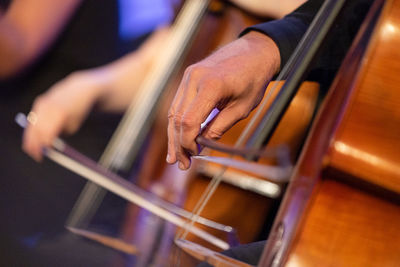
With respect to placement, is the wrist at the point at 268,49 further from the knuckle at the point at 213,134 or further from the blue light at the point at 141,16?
the blue light at the point at 141,16

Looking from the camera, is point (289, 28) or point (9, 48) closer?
point (289, 28)

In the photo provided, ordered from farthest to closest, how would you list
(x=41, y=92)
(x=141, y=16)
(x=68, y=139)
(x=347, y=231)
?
(x=141, y=16)
(x=41, y=92)
(x=68, y=139)
(x=347, y=231)

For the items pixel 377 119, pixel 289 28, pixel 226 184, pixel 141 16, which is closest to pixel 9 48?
pixel 141 16

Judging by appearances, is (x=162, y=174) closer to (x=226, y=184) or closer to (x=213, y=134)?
(x=226, y=184)

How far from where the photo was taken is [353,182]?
0.40 metres

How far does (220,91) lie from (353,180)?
0.12m

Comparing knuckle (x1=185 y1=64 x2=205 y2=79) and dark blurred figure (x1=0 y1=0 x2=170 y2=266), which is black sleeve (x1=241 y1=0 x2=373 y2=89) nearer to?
knuckle (x1=185 y1=64 x2=205 y2=79)

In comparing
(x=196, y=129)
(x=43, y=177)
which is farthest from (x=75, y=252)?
(x=43, y=177)

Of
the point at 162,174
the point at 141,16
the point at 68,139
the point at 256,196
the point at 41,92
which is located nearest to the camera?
the point at 256,196

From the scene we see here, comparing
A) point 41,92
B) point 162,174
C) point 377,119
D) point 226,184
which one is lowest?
point 162,174

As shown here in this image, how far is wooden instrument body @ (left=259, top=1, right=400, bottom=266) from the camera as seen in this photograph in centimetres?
39

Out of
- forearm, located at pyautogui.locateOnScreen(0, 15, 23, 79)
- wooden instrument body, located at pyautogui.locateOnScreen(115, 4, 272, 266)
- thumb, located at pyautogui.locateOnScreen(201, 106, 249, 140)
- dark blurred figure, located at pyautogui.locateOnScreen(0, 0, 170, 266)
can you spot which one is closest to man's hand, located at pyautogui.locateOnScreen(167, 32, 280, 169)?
thumb, located at pyautogui.locateOnScreen(201, 106, 249, 140)

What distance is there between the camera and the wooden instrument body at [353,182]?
1.28 ft

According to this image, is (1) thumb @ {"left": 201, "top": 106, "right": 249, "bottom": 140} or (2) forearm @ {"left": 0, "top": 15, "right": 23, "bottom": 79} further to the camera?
(2) forearm @ {"left": 0, "top": 15, "right": 23, "bottom": 79}
